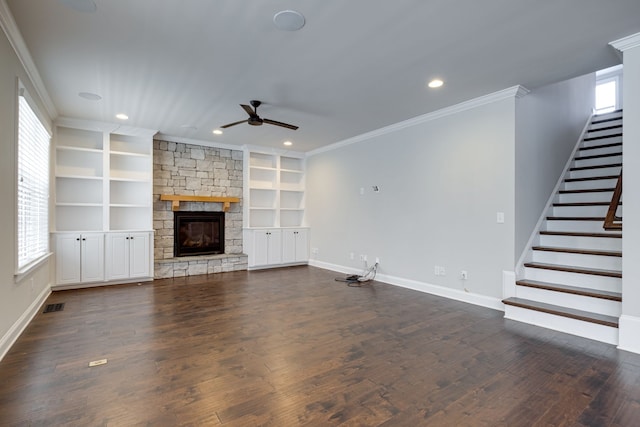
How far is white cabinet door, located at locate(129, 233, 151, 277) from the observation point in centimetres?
541

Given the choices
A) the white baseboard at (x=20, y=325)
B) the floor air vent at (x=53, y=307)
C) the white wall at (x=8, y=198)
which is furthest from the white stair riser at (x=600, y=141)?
the floor air vent at (x=53, y=307)

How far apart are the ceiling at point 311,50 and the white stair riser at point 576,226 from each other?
185cm

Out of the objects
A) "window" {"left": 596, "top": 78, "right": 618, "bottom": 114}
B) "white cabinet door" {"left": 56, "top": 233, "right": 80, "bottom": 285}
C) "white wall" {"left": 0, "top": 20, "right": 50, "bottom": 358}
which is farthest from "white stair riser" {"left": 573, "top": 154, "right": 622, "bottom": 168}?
"white cabinet door" {"left": 56, "top": 233, "right": 80, "bottom": 285}

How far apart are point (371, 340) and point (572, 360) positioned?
162 centimetres

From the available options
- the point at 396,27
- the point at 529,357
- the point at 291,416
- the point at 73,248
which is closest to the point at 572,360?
the point at 529,357

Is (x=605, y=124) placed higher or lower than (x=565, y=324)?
higher

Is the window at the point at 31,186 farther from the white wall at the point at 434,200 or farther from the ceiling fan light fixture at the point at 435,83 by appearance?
the white wall at the point at 434,200

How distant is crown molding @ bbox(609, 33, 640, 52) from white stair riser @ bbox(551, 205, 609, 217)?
2.16m

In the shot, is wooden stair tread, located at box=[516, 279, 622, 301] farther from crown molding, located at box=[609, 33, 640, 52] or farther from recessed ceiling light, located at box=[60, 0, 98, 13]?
recessed ceiling light, located at box=[60, 0, 98, 13]

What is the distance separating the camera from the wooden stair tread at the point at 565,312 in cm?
298

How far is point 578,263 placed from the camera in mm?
3781

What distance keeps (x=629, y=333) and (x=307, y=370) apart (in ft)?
9.26

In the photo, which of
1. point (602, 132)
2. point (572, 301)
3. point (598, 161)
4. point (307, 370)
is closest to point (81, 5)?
point (307, 370)

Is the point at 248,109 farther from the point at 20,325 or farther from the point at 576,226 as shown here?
the point at 576,226
